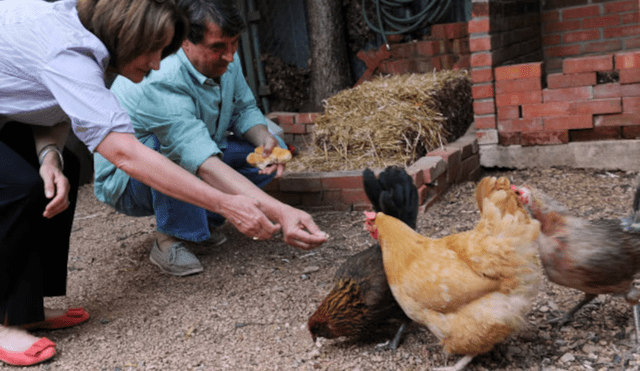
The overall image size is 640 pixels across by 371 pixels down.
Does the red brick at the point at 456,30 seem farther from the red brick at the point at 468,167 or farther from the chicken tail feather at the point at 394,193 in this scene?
the chicken tail feather at the point at 394,193

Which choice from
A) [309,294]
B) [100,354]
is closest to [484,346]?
[309,294]

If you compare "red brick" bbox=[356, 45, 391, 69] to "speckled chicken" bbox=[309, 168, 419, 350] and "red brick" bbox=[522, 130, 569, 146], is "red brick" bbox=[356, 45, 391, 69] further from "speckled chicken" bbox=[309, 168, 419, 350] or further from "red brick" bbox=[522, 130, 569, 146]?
"speckled chicken" bbox=[309, 168, 419, 350]

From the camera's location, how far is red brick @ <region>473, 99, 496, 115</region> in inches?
182

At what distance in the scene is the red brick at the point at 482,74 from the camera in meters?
4.55

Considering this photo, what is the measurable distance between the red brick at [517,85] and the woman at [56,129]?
9.10 ft

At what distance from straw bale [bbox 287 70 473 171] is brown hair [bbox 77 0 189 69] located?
2140 mm

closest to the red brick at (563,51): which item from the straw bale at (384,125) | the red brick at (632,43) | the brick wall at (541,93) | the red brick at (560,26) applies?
the red brick at (560,26)

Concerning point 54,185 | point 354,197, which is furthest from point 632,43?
point 54,185

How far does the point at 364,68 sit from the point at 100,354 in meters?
4.48

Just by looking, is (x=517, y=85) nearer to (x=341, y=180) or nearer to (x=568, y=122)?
(x=568, y=122)

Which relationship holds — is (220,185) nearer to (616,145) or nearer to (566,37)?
(616,145)

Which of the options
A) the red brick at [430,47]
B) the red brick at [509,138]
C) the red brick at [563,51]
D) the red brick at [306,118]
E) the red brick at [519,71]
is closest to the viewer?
the red brick at [519,71]

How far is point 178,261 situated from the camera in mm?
3367

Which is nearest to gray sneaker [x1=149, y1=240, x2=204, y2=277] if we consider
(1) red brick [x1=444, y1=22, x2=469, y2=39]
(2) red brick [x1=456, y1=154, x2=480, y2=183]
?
(2) red brick [x1=456, y1=154, x2=480, y2=183]
